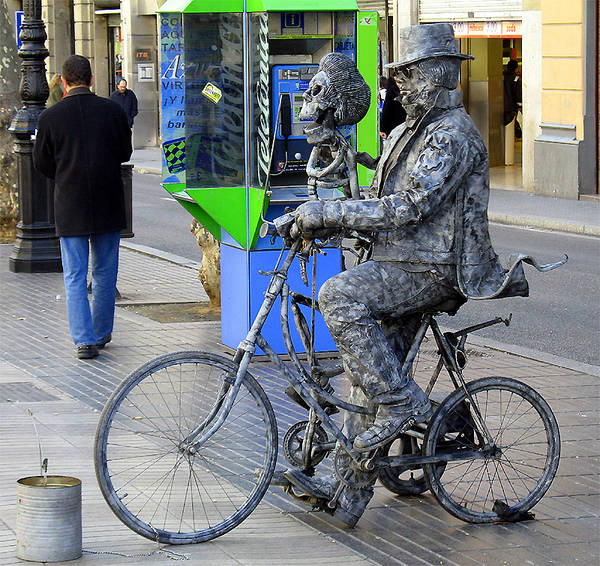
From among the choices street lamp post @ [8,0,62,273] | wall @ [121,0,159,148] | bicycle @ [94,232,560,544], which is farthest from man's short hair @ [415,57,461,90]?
wall @ [121,0,159,148]

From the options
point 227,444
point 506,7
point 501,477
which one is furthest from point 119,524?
point 506,7

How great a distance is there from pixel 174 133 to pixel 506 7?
14.5 m

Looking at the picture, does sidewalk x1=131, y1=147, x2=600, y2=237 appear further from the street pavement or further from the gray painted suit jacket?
the gray painted suit jacket

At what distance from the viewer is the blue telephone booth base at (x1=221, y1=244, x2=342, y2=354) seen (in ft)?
29.4

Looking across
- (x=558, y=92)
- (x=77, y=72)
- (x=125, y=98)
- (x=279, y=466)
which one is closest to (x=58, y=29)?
(x=125, y=98)

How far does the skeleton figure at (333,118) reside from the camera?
17.8ft

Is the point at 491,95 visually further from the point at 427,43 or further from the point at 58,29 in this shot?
the point at 427,43

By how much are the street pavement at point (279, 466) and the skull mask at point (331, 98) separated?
1665 millimetres

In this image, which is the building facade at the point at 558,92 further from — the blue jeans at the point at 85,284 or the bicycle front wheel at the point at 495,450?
the bicycle front wheel at the point at 495,450

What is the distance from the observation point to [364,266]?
531 cm

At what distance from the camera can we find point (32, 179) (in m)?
13.9

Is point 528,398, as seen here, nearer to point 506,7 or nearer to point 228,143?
point 228,143

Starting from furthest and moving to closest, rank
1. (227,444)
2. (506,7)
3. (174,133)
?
(506,7)
(174,133)
(227,444)

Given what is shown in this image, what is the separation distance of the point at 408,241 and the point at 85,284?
14.1ft
